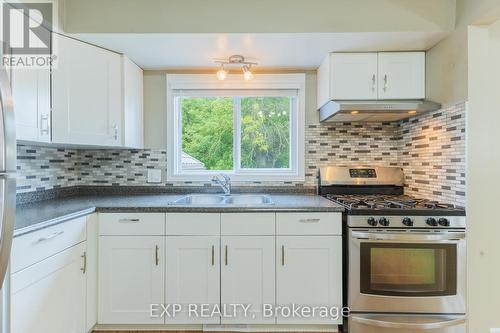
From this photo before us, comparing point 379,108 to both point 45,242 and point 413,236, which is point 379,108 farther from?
point 45,242

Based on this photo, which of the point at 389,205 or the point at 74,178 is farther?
the point at 74,178

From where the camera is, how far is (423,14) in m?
1.83

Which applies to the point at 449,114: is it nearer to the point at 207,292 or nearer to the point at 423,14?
the point at 423,14

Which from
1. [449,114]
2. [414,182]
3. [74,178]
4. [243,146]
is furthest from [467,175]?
[74,178]

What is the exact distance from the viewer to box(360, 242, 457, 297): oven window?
1.77 meters

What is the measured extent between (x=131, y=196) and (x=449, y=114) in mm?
2510

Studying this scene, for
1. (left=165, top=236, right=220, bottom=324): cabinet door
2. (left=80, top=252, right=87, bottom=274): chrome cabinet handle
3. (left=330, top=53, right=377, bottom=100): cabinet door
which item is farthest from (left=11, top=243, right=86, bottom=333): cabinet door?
(left=330, top=53, right=377, bottom=100): cabinet door

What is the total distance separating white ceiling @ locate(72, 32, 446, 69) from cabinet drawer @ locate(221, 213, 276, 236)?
46.6 inches

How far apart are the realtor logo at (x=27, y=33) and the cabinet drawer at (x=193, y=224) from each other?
1.21 metres

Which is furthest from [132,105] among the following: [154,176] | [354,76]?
[354,76]

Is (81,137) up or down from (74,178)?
up

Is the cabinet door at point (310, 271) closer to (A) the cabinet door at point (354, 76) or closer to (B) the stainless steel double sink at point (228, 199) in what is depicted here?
(B) the stainless steel double sink at point (228, 199)

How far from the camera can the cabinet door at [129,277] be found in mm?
1872

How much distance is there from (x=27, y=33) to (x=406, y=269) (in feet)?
8.82
